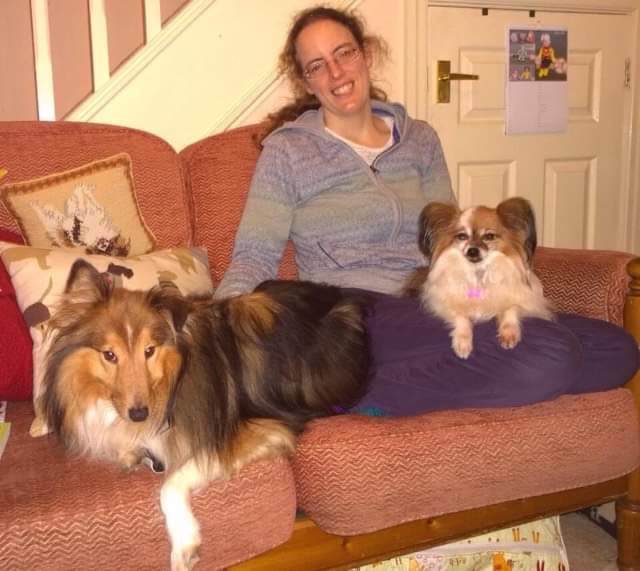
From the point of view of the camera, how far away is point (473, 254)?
2.21m

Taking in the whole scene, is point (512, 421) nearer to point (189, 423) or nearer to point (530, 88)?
point (189, 423)

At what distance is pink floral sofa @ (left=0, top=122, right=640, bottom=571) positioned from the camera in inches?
58.8

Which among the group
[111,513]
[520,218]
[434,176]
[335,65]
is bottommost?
[111,513]

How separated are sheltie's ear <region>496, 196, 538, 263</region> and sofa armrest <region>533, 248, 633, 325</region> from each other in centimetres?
25

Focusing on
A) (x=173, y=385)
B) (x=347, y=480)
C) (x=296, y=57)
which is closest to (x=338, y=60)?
(x=296, y=57)

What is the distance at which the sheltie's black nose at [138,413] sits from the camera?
1555 mm

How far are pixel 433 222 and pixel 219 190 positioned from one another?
2.80 ft

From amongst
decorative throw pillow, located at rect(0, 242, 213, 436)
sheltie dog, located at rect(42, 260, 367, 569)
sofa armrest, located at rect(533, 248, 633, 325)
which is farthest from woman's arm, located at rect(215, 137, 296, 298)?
sofa armrest, located at rect(533, 248, 633, 325)

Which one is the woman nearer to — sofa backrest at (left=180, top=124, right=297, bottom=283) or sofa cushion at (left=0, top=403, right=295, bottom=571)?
sofa backrest at (left=180, top=124, right=297, bottom=283)

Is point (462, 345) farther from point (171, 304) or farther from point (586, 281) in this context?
point (171, 304)

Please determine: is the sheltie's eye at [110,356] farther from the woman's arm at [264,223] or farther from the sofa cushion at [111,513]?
the woman's arm at [264,223]

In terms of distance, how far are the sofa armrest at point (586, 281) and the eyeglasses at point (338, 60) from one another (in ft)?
3.35

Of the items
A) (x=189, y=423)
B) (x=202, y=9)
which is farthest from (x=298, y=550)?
(x=202, y=9)

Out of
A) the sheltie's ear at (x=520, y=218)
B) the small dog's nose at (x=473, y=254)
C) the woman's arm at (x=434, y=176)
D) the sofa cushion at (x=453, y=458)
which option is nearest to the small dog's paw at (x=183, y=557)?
the sofa cushion at (x=453, y=458)
